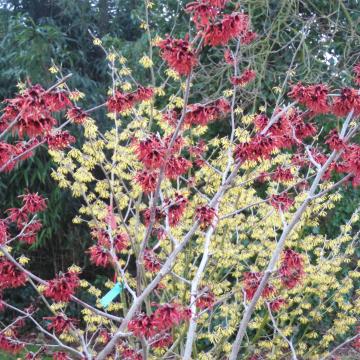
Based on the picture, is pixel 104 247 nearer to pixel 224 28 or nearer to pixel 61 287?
pixel 61 287

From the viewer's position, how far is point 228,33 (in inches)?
74.3

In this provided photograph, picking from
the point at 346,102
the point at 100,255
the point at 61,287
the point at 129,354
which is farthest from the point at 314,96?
the point at 129,354

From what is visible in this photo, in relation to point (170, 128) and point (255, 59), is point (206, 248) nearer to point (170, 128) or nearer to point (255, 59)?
point (170, 128)

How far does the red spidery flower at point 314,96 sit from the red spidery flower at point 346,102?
46mm

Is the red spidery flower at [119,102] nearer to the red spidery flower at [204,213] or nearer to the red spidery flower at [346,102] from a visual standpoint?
the red spidery flower at [204,213]

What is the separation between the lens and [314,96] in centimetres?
239

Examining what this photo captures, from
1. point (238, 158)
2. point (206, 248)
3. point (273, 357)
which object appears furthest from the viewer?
point (273, 357)

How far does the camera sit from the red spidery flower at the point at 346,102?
234 cm

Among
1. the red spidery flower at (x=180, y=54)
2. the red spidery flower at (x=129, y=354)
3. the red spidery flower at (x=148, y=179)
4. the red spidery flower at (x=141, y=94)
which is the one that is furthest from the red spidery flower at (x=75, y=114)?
the red spidery flower at (x=129, y=354)

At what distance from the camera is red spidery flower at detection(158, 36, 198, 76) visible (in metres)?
1.91

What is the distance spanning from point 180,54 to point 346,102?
2.68ft

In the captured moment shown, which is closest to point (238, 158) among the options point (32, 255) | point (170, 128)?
point (170, 128)

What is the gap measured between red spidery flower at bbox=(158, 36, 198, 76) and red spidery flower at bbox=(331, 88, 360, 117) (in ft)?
2.43

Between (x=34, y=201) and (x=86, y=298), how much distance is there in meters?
3.71
